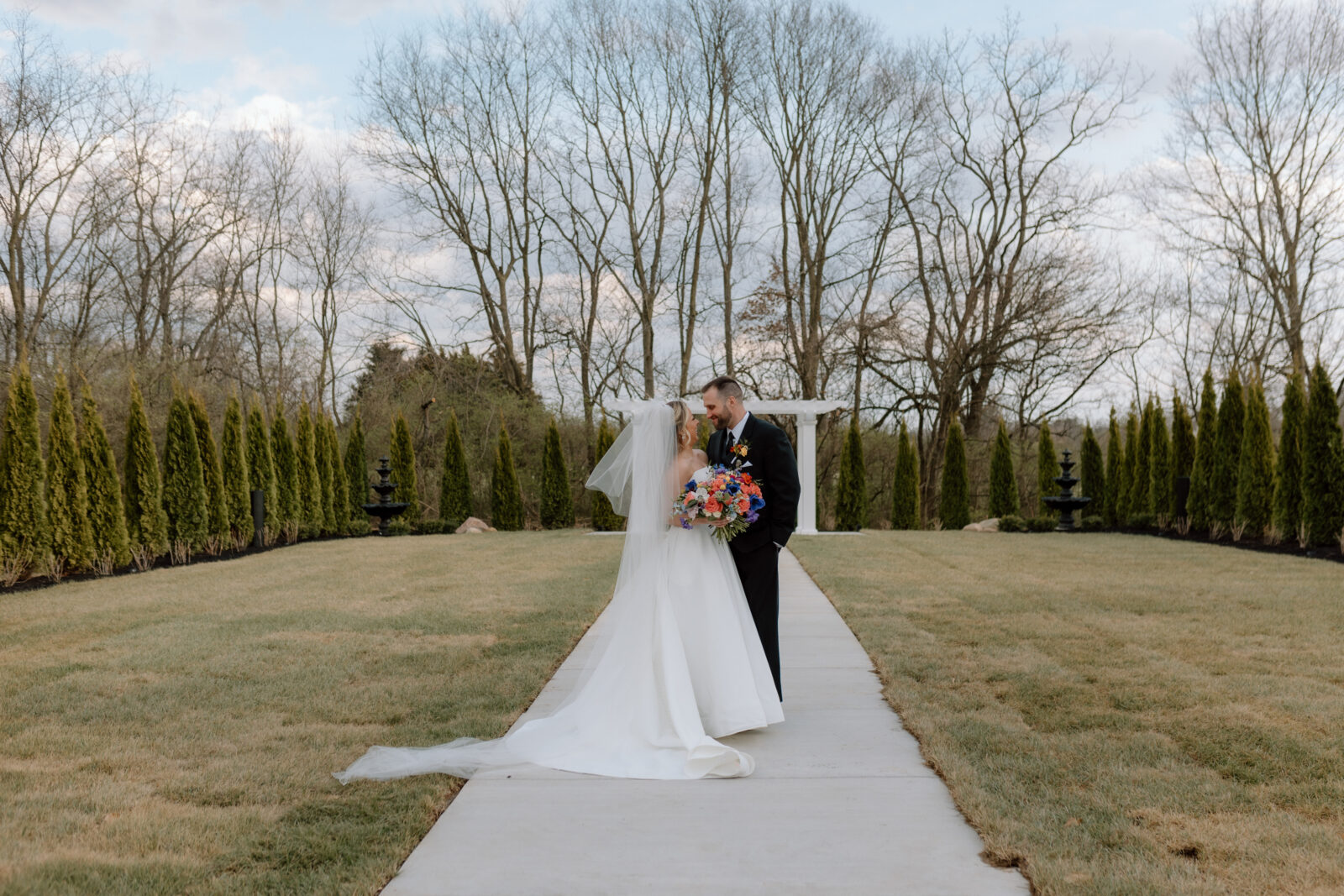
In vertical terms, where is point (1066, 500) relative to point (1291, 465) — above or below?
below

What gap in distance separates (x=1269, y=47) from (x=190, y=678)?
1077 inches

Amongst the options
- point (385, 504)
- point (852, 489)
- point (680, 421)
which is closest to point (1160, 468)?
point (852, 489)

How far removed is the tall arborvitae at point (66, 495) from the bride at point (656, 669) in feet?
32.4

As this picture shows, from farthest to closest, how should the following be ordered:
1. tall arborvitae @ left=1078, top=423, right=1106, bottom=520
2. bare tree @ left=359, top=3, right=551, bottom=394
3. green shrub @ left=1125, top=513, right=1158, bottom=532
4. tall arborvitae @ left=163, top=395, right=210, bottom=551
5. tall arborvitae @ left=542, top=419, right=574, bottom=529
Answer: bare tree @ left=359, top=3, right=551, bottom=394
tall arborvitae @ left=542, top=419, right=574, bottom=529
tall arborvitae @ left=1078, top=423, right=1106, bottom=520
green shrub @ left=1125, top=513, right=1158, bottom=532
tall arborvitae @ left=163, top=395, right=210, bottom=551

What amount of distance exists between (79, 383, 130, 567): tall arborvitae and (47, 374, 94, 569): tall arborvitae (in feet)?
0.56

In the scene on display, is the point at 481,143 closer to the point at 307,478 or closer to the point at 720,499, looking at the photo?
the point at 307,478

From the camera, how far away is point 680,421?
526 cm

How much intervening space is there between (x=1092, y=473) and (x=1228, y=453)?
19.7ft

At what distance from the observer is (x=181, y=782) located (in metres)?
4.21

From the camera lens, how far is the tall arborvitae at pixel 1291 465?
563 inches

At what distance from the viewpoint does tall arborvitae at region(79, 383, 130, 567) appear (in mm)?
12688

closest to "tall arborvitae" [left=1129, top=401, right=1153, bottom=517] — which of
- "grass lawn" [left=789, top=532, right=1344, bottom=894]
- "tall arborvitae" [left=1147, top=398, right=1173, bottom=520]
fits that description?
"tall arborvitae" [left=1147, top=398, right=1173, bottom=520]

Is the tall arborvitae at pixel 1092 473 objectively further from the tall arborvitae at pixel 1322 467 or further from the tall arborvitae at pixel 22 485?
the tall arborvitae at pixel 22 485

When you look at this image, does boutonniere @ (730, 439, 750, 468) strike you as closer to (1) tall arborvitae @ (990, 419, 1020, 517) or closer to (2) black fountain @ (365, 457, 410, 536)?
(2) black fountain @ (365, 457, 410, 536)
